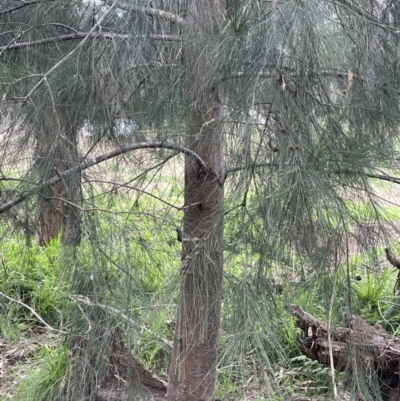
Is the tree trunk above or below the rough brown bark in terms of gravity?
above

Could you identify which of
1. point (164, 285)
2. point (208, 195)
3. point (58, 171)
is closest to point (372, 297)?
point (208, 195)

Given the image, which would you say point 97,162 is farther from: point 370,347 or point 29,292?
point 29,292

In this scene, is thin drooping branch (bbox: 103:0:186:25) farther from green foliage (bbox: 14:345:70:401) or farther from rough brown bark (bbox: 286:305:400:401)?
green foliage (bbox: 14:345:70:401)

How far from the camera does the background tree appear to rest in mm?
1212

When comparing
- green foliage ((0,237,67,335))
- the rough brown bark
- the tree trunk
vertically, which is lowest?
the rough brown bark

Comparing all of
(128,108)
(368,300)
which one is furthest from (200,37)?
(368,300)

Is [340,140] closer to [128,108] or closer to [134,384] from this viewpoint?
[128,108]

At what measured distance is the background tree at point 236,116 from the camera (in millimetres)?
1212

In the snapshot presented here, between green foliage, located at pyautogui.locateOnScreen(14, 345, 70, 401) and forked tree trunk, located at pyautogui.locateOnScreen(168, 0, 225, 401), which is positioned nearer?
forked tree trunk, located at pyautogui.locateOnScreen(168, 0, 225, 401)

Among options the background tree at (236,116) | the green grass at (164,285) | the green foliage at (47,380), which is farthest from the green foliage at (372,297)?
the green foliage at (47,380)

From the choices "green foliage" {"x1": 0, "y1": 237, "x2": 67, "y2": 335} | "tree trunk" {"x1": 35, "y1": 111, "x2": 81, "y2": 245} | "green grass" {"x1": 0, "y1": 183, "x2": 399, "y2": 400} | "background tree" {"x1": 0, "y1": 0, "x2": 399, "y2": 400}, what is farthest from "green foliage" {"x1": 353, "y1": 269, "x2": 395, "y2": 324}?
"tree trunk" {"x1": 35, "y1": 111, "x2": 81, "y2": 245}

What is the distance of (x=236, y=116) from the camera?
127 centimetres

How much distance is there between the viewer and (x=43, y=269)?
3410 millimetres

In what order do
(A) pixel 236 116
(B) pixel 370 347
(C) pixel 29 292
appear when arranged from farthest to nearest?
(C) pixel 29 292 → (B) pixel 370 347 → (A) pixel 236 116
